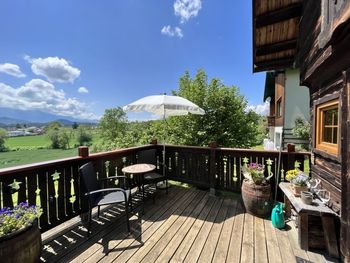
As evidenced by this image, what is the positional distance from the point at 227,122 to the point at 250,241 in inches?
237

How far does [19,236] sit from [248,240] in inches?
100

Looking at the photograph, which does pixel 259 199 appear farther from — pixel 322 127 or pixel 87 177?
pixel 87 177

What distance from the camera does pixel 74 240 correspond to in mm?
2455

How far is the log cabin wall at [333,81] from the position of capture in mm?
1730

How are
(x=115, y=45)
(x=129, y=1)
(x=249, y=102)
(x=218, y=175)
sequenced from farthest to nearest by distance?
(x=115, y=45), (x=249, y=102), (x=129, y=1), (x=218, y=175)

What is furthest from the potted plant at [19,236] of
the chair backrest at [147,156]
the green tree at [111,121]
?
the green tree at [111,121]

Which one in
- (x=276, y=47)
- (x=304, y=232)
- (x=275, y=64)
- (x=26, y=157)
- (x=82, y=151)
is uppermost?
(x=276, y=47)

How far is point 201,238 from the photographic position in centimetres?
248

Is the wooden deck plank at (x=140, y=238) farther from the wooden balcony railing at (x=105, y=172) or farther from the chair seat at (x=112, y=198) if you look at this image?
the wooden balcony railing at (x=105, y=172)

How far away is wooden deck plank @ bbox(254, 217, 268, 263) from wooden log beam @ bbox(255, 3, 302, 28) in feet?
11.3

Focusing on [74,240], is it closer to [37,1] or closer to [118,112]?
[37,1]

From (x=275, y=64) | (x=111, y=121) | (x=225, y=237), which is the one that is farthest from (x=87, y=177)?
(x=111, y=121)

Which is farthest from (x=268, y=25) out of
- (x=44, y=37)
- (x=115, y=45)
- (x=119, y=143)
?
(x=44, y=37)

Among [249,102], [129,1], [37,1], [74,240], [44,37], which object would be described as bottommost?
[74,240]
